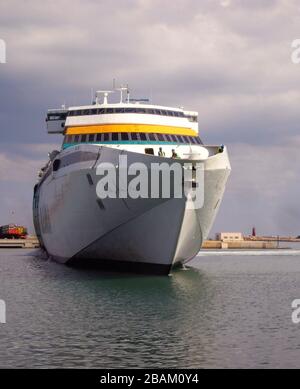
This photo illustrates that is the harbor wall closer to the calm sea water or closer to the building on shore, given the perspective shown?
the building on shore

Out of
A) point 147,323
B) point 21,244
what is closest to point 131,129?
point 147,323

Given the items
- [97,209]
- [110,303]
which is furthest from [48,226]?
[110,303]

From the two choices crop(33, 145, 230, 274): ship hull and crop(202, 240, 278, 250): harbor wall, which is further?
crop(202, 240, 278, 250): harbor wall

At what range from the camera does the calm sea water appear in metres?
18.3

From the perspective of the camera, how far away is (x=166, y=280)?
1501 inches

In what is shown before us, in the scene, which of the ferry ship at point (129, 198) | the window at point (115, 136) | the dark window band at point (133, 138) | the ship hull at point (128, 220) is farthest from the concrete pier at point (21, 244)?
the window at point (115, 136)

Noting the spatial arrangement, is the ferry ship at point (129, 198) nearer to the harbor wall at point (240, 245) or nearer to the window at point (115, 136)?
the window at point (115, 136)

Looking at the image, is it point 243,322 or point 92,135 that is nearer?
point 243,322

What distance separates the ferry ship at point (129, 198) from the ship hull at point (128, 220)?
0.18 ft

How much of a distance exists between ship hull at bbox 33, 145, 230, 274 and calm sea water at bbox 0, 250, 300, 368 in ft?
4.54

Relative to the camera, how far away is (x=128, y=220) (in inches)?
1471

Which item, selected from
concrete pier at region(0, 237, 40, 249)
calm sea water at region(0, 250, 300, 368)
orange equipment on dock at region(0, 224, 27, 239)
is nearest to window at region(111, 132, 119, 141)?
calm sea water at region(0, 250, 300, 368)
